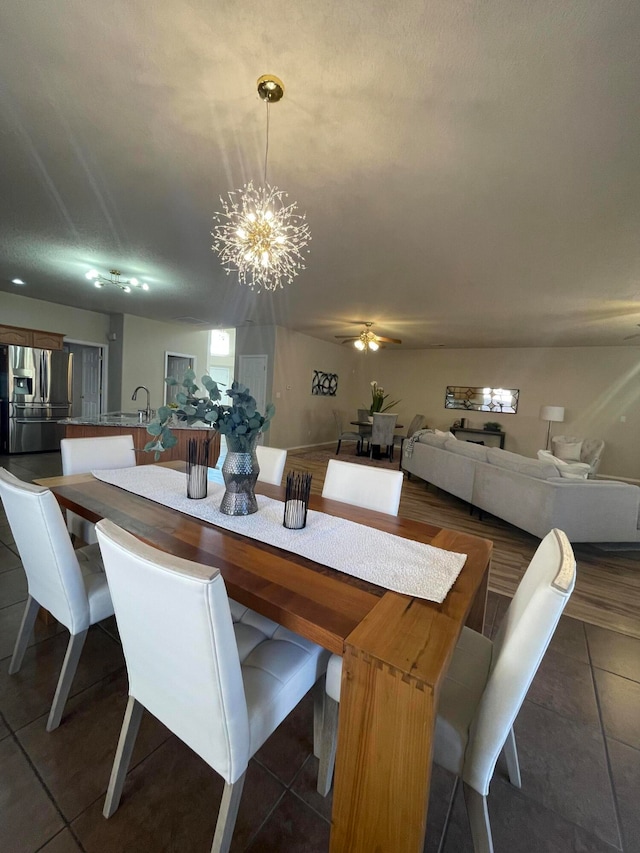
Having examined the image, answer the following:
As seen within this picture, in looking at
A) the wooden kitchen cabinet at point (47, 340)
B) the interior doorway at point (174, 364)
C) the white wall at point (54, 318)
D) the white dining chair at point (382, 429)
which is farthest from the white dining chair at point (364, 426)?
the wooden kitchen cabinet at point (47, 340)

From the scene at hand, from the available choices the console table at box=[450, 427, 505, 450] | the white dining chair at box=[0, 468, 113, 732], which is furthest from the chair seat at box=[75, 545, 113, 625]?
the console table at box=[450, 427, 505, 450]

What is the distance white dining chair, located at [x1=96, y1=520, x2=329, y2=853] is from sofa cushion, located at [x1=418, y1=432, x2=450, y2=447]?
164 inches

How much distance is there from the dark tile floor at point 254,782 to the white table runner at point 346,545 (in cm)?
74

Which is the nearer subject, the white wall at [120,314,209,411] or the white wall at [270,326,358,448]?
the white wall at [120,314,209,411]

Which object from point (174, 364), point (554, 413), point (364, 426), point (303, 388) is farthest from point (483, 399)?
point (174, 364)

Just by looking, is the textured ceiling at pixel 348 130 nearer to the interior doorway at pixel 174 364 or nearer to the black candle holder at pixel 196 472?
the black candle holder at pixel 196 472

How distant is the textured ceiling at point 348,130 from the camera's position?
1.21 metres

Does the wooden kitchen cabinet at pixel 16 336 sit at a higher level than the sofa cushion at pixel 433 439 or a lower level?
higher

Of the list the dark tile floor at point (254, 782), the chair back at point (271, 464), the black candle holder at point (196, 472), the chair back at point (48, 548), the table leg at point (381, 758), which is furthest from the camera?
the chair back at point (271, 464)

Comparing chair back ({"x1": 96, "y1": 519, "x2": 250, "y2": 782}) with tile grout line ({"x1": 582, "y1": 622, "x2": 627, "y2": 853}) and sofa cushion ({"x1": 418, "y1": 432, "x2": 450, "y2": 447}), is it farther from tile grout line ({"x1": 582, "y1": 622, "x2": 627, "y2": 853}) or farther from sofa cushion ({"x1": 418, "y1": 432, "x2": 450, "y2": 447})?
sofa cushion ({"x1": 418, "y1": 432, "x2": 450, "y2": 447})

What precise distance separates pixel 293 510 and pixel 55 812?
1.11 metres

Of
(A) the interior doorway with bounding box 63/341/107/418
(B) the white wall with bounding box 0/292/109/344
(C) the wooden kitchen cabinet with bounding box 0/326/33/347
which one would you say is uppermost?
(B) the white wall with bounding box 0/292/109/344

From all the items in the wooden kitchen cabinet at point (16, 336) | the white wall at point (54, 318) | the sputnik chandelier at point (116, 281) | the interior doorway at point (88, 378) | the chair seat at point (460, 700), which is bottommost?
the chair seat at point (460, 700)

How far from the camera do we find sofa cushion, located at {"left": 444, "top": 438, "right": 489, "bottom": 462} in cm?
401
